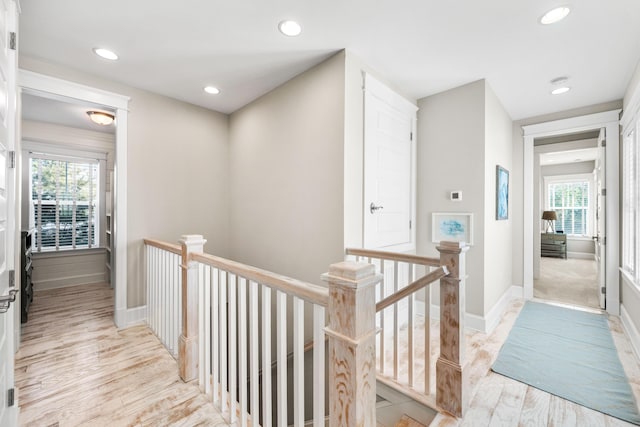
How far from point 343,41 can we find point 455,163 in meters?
1.80

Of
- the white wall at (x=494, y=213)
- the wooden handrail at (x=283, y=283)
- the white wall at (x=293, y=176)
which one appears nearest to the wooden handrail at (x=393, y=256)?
the white wall at (x=293, y=176)

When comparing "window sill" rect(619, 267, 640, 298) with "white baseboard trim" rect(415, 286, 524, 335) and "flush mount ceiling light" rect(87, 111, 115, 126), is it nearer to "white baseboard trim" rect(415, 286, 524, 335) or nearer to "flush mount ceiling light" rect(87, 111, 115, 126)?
"white baseboard trim" rect(415, 286, 524, 335)

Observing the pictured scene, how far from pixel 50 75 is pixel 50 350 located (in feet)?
8.20

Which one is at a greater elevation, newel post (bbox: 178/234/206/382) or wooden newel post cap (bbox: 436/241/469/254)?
wooden newel post cap (bbox: 436/241/469/254)

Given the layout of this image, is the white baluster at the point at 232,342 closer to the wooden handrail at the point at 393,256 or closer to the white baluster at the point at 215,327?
the white baluster at the point at 215,327

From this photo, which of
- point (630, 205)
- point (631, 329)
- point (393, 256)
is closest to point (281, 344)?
point (393, 256)

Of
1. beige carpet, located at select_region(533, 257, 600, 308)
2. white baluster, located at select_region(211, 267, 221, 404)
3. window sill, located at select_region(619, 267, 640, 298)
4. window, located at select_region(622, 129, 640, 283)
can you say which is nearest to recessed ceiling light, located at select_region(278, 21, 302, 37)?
white baluster, located at select_region(211, 267, 221, 404)

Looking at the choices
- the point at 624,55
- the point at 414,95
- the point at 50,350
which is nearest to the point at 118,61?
the point at 50,350

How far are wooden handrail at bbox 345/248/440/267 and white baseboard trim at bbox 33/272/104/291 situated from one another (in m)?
4.67

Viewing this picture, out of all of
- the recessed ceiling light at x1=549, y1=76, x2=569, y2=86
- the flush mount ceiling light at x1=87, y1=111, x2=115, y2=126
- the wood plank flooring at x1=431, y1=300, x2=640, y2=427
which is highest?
the recessed ceiling light at x1=549, y1=76, x2=569, y2=86

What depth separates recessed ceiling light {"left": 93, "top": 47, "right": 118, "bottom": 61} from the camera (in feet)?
7.86

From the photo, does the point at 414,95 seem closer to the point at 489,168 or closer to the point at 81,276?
the point at 489,168

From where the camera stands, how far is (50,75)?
8.50 feet

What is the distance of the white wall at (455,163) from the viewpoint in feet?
9.62
